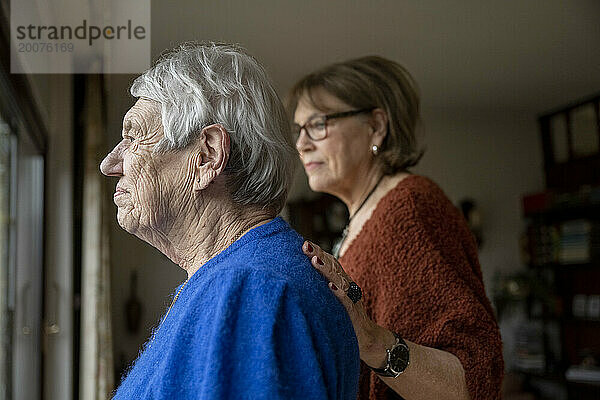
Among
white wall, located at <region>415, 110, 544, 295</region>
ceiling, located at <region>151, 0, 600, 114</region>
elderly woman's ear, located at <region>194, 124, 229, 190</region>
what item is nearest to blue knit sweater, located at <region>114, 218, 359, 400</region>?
elderly woman's ear, located at <region>194, 124, 229, 190</region>

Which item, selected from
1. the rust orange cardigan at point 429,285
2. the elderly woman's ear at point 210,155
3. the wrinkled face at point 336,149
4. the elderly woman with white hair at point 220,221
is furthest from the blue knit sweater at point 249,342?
the wrinkled face at point 336,149

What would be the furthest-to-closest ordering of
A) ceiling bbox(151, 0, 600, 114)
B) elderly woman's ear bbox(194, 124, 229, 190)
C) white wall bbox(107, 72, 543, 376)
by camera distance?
1. white wall bbox(107, 72, 543, 376)
2. ceiling bbox(151, 0, 600, 114)
3. elderly woman's ear bbox(194, 124, 229, 190)

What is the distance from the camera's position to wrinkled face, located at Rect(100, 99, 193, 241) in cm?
89

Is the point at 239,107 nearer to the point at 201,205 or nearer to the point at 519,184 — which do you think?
the point at 201,205

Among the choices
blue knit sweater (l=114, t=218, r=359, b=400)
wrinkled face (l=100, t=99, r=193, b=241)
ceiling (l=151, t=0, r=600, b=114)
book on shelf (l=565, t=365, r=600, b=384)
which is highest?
ceiling (l=151, t=0, r=600, b=114)

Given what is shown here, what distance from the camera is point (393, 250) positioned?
1351mm

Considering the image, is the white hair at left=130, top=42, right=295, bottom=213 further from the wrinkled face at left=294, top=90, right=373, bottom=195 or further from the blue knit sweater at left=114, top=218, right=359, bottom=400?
the wrinkled face at left=294, top=90, right=373, bottom=195

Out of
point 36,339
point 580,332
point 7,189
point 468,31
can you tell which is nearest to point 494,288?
point 580,332

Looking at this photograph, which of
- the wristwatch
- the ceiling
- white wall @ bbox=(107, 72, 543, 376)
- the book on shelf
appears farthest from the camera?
white wall @ bbox=(107, 72, 543, 376)

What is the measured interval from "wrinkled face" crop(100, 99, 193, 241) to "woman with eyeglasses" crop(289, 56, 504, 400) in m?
0.20

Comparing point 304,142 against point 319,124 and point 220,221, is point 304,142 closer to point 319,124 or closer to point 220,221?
point 319,124

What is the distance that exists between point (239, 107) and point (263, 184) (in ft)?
0.36

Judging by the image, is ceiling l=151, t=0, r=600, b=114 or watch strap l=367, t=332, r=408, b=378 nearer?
watch strap l=367, t=332, r=408, b=378

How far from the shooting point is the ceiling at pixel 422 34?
392cm
